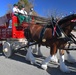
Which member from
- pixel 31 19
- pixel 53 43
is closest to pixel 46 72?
pixel 53 43

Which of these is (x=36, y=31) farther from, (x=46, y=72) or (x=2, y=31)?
(x=2, y=31)

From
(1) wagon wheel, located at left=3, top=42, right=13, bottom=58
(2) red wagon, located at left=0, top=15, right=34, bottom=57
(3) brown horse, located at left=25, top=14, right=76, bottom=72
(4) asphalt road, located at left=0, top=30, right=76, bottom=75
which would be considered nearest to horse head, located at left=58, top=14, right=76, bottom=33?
(3) brown horse, located at left=25, top=14, right=76, bottom=72

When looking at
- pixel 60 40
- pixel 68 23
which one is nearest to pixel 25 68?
pixel 60 40

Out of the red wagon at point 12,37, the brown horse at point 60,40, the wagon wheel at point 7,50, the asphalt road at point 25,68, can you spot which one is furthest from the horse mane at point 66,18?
the wagon wheel at point 7,50

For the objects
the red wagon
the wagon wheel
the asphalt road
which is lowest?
the asphalt road

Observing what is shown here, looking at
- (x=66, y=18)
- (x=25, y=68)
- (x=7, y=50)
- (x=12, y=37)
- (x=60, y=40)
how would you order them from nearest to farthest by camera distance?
(x=66, y=18) < (x=60, y=40) < (x=25, y=68) < (x=7, y=50) < (x=12, y=37)

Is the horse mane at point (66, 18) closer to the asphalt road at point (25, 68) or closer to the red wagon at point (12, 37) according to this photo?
the asphalt road at point (25, 68)

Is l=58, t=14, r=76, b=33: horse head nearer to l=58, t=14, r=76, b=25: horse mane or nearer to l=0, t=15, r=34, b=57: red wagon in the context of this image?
l=58, t=14, r=76, b=25: horse mane

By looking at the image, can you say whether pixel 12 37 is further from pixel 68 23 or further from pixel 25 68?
pixel 68 23

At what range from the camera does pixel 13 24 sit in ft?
29.1

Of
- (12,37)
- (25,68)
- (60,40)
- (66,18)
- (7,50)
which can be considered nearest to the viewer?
(66,18)

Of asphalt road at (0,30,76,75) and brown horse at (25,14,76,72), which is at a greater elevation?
brown horse at (25,14,76,72)

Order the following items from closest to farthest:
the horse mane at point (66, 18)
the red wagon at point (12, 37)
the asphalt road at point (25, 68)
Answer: the horse mane at point (66, 18) < the asphalt road at point (25, 68) < the red wagon at point (12, 37)

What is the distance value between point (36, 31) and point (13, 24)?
1602 millimetres
